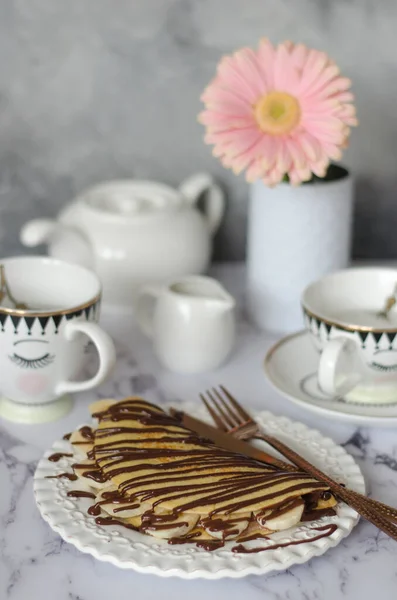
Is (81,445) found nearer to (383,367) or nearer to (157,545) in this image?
(157,545)

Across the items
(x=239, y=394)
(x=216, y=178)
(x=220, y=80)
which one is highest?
(x=220, y=80)

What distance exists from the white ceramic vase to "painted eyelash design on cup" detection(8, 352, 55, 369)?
1.02 feet

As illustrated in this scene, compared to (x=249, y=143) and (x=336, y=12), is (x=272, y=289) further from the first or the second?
(x=336, y=12)

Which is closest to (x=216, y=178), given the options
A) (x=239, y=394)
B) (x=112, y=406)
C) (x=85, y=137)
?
(x=85, y=137)

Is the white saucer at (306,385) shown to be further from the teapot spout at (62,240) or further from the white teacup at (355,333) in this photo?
the teapot spout at (62,240)

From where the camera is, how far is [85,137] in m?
1.09

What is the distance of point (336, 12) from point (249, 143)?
0.29m

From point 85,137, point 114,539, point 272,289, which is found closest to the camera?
point 114,539

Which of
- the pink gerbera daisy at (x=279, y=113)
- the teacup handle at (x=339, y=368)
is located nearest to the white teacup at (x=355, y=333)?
the teacup handle at (x=339, y=368)

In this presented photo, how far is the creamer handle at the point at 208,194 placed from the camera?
3.48 feet

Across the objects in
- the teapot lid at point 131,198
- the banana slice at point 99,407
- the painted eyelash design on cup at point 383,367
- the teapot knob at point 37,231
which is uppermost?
the teapot lid at point 131,198

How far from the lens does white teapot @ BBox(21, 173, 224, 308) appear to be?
3.19ft

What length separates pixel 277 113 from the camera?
35.1 inches

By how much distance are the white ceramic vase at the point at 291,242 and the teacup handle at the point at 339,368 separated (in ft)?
0.59
